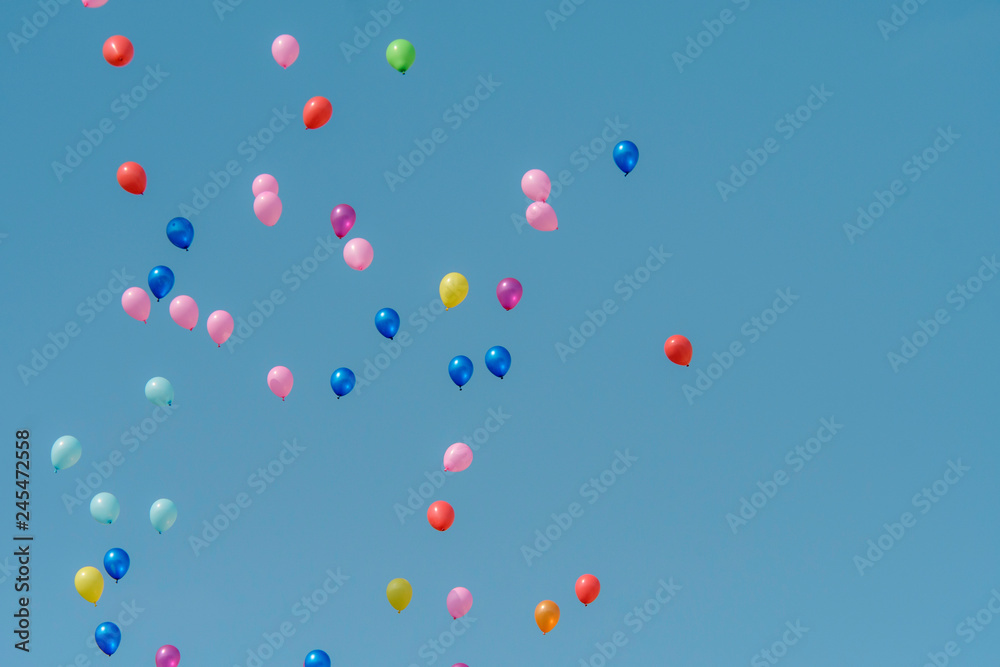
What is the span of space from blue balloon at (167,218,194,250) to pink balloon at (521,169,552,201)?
5.68 meters

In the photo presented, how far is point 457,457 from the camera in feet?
78.8

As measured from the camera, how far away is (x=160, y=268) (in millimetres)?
23812

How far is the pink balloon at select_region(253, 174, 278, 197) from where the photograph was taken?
78.8 ft

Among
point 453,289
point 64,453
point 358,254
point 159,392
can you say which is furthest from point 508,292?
point 64,453

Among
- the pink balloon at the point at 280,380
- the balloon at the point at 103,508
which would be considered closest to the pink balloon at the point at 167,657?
the balloon at the point at 103,508

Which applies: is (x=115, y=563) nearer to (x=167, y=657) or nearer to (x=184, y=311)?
(x=167, y=657)

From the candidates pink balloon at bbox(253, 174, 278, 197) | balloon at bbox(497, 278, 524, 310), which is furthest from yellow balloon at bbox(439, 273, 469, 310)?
pink balloon at bbox(253, 174, 278, 197)

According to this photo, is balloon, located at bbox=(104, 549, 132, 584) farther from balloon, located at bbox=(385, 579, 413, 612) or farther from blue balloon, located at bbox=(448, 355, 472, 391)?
blue balloon, located at bbox=(448, 355, 472, 391)

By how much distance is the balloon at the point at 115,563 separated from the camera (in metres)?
23.2

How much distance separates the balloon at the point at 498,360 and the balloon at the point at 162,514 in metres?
5.77

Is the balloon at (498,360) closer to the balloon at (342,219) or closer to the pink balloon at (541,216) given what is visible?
the pink balloon at (541,216)

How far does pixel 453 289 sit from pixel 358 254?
1.73 metres

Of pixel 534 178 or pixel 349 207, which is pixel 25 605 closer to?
pixel 349 207

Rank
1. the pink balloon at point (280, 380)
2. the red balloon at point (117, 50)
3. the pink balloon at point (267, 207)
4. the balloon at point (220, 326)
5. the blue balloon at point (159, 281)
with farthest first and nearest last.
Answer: the pink balloon at point (280, 380), the balloon at point (220, 326), the pink balloon at point (267, 207), the blue balloon at point (159, 281), the red balloon at point (117, 50)
